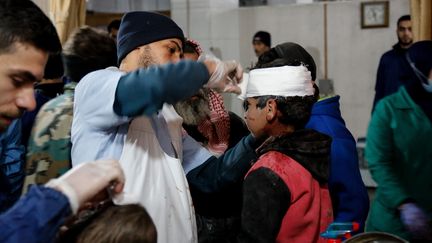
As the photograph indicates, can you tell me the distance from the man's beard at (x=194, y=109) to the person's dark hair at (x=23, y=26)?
1.76 metres

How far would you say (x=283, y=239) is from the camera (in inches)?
83.7

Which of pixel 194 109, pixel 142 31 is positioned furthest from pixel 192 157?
pixel 194 109

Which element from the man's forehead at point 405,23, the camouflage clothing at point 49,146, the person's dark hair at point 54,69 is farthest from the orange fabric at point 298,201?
the man's forehead at point 405,23

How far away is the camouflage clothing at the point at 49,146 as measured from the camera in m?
2.04

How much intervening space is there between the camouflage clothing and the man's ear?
74cm

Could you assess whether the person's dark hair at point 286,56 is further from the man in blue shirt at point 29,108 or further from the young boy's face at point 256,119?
the man in blue shirt at point 29,108

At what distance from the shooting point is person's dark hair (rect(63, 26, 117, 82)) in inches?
101

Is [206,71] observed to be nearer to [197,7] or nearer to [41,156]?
[41,156]

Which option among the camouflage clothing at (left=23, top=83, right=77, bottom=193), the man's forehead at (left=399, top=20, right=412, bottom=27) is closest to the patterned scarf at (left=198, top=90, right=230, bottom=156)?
the camouflage clothing at (left=23, top=83, right=77, bottom=193)

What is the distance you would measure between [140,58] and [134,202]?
30.3 inches

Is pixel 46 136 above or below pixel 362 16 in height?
below

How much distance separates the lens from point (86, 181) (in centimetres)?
126

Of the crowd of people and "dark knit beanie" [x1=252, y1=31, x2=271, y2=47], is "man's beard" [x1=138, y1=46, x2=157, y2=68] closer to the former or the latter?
the crowd of people

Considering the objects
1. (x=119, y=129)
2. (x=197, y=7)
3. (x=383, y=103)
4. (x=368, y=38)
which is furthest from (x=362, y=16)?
(x=119, y=129)
